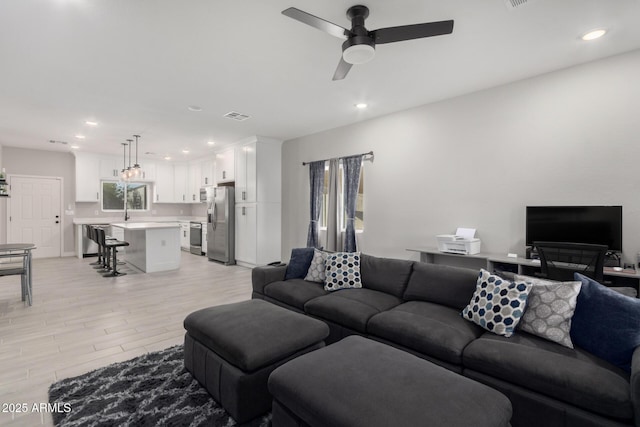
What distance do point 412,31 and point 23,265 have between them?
524cm

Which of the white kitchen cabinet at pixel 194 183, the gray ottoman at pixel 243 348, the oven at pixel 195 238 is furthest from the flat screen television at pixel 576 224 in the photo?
the white kitchen cabinet at pixel 194 183

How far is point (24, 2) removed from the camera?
224cm

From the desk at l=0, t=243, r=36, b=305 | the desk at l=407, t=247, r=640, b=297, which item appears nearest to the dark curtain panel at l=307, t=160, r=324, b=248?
the desk at l=407, t=247, r=640, b=297

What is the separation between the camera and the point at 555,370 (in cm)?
165

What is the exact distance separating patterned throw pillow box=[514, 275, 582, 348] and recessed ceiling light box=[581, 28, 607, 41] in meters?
2.19

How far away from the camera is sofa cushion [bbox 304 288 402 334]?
8.36 ft

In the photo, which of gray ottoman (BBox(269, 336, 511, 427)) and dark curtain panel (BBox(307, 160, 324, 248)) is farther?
dark curtain panel (BBox(307, 160, 324, 248))

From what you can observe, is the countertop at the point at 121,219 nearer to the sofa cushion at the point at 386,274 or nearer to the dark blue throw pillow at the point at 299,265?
the dark blue throw pillow at the point at 299,265

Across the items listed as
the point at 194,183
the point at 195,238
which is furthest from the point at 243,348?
the point at 194,183

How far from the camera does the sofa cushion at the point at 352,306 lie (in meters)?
2.55

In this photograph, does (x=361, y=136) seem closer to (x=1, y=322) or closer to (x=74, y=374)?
(x=74, y=374)

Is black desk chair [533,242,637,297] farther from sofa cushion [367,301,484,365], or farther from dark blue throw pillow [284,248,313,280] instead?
A: dark blue throw pillow [284,248,313,280]

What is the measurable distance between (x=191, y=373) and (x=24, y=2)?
2.99 m

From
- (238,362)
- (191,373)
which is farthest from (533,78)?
(191,373)
